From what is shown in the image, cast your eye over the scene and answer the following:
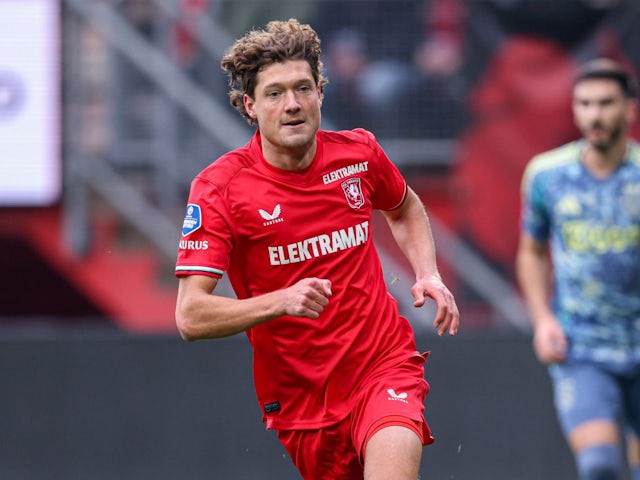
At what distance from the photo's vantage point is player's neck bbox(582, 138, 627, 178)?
24.6ft

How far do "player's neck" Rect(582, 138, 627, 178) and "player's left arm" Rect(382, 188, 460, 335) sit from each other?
1.73 metres

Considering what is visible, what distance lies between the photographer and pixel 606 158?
7.52 m

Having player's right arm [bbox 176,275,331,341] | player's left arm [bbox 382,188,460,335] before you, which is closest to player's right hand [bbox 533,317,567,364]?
player's left arm [bbox 382,188,460,335]

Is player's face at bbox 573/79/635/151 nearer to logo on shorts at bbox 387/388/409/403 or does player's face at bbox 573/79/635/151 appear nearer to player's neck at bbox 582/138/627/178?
player's neck at bbox 582/138/627/178

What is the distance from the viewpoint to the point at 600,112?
7430 millimetres

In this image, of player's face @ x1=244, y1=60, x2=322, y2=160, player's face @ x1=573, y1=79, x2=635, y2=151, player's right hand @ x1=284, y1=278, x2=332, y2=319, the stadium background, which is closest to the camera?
player's right hand @ x1=284, y1=278, x2=332, y2=319

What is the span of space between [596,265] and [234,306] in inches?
111

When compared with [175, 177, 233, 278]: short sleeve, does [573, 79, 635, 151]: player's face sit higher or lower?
higher

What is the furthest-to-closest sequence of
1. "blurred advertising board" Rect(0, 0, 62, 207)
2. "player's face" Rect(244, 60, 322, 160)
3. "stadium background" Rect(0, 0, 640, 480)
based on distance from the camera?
1. "blurred advertising board" Rect(0, 0, 62, 207)
2. "stadium background" Rect(0, 0, 640, 480)
3. "player's face" Rect(244, 60, 322, 160)

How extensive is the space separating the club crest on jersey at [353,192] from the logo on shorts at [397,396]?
2.55 feet

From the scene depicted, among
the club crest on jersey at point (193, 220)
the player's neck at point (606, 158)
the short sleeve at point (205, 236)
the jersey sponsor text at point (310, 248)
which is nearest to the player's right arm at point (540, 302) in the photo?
the player's neck at point (606, 158)

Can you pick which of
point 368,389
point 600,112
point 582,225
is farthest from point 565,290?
point 368,389

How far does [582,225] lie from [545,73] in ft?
9.79

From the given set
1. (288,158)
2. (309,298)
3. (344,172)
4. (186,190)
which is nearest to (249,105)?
(288,158)
